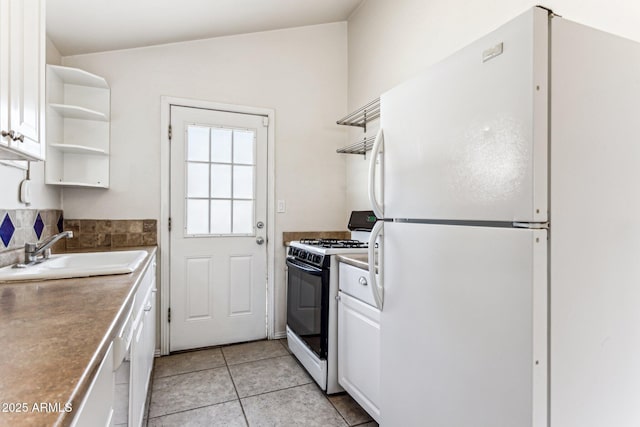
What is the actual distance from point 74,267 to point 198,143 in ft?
4.75

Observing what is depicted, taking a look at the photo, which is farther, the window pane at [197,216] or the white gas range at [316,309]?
the window pane at [197,216]

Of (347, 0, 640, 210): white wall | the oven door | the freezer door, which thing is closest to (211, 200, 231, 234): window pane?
the oven door

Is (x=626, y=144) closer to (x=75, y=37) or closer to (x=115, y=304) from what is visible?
(x=115, y=304)

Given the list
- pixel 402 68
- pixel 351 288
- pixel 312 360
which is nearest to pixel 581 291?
pixel 351 288

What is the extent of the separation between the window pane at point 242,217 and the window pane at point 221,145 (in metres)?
0.40

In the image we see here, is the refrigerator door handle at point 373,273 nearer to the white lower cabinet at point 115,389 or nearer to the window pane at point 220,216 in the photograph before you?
the white lower cabinet at point 115,389

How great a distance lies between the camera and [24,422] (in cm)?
43

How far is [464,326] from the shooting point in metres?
1.07

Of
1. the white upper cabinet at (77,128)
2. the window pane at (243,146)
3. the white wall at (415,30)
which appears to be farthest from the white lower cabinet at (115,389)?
the white wall at (415,30)

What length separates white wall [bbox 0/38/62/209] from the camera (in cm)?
160

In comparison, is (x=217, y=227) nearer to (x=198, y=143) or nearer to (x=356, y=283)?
(x=198, y=143)

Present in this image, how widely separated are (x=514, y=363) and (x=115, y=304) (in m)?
1.14

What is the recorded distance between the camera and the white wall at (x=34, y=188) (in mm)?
1599

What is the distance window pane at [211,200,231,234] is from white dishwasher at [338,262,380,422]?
1.30 meters
